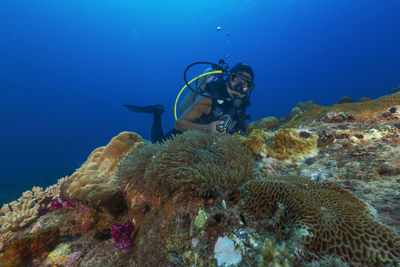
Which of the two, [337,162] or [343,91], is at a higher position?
[343,91]

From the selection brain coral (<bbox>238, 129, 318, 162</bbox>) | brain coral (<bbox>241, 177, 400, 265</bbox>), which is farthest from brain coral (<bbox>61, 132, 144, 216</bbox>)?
brain coral (<bbox>238, 129, 318, 162</bbox>)

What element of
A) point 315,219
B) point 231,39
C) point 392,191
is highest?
point 231,39

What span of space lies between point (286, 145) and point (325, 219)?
2.02m

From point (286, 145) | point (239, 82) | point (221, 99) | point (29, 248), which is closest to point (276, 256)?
point (286, 145)

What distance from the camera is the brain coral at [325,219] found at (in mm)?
1097

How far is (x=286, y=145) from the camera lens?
3191 mm

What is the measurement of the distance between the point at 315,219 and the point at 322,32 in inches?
5157

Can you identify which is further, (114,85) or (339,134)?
(114,85)

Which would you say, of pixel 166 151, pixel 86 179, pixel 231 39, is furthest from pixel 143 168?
pixel 231 39

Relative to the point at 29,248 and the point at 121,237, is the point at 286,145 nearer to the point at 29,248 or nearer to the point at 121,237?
the point at 121,237

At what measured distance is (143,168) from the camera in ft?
8.68

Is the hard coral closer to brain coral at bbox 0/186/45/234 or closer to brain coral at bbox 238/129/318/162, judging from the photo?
brain coral at bbox 0/186/45/234

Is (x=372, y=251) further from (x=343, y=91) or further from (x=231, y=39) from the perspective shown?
(x=343, y=91)

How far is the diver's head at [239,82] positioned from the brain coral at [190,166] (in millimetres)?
3024
